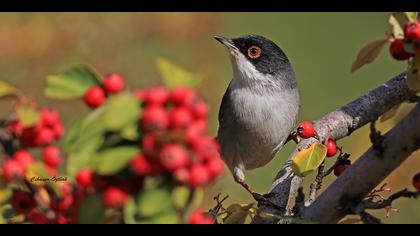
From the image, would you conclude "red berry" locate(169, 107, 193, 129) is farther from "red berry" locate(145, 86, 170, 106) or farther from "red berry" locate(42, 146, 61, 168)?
"red berry" locate(42, 146, 61, 168)

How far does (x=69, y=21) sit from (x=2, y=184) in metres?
7.97

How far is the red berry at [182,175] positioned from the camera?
1478 mm

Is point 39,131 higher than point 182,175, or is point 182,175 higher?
point 39,131

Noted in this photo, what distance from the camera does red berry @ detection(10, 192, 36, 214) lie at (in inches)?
67.2

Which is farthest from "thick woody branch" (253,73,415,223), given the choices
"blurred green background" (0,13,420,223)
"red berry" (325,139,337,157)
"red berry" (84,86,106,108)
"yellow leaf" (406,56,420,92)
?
"blurred green background" (0,13,420,223)

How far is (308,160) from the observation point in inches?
90.0

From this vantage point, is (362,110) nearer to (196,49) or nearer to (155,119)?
(155,119)

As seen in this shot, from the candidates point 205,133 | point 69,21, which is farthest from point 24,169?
point 69,21

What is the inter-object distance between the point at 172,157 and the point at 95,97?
283 millimetres

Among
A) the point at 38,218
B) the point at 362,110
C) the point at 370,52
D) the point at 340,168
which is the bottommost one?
the point at 340,168

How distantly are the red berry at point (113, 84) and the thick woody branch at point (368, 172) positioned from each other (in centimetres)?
68

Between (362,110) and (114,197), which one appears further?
(362,110)

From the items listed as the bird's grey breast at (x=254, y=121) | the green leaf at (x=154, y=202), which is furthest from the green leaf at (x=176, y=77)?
the bird's grey breast at (x=254, y=121)

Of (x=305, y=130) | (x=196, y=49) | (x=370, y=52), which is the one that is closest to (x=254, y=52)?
(x=305, y=130)
